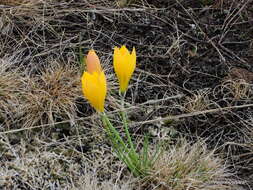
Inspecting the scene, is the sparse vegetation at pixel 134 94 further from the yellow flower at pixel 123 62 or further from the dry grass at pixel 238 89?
the yellow flower at pixel 123 62

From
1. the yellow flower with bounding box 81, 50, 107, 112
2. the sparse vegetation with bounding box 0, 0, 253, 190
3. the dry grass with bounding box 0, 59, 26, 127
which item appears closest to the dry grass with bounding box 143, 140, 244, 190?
the sparse vegetation with bounding box 0, 0, 253, 190

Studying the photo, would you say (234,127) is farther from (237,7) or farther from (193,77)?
(237,7)

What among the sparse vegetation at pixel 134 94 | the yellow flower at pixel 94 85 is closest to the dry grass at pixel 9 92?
the sparse vegetation at pixel 134 94

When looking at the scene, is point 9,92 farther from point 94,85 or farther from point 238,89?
point 238,89

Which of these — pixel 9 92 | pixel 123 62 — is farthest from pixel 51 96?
pixel 123 62

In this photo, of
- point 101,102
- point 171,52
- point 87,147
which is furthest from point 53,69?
point 101,102

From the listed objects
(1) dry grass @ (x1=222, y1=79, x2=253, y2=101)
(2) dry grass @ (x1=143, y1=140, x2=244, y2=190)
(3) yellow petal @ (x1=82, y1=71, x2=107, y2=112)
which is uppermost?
(3) yellow petal @ (x1=82, y1=71, x2=107, y2=112)

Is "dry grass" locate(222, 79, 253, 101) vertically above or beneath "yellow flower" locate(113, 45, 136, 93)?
beneath

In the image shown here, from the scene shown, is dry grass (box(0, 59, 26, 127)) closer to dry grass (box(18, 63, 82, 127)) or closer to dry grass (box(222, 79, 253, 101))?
dry grass (box(18, 63, 82, 127))
